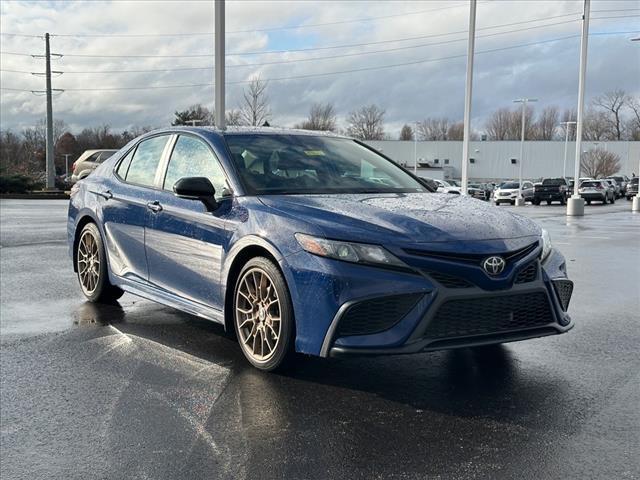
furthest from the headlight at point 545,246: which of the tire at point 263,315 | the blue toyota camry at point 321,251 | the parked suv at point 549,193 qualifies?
the parked suv at point 549,193

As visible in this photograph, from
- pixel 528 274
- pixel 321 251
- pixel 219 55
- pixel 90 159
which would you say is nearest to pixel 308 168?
pixel 321 251

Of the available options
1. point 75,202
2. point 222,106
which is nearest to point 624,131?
point 222,106

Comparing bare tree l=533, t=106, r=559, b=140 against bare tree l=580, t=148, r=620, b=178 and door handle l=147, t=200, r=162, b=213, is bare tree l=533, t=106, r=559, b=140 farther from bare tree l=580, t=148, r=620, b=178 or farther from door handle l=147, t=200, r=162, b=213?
door handle l=147, t=200, r=162, b=213

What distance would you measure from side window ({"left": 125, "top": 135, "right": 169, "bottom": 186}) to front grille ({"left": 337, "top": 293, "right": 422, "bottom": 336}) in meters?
2.68

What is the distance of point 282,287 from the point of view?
419 centimetres

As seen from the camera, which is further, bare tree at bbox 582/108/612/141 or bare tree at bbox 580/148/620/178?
bare tree at bbox 582/108/612/141

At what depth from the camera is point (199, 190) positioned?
15.7 feet

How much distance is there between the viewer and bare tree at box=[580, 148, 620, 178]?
8725cm

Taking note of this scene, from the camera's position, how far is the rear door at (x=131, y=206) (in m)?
5.75

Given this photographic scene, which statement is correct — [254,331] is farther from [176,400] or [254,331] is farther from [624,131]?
[624,131]

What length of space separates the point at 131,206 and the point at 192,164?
79 cm

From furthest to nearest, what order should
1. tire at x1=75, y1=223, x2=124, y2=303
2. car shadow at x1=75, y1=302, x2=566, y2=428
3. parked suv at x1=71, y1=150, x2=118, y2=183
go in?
parked suv at x1=71, y1=150, x2=118, y2=183
tire at x1=75, y1=223, x2=124, y2=303
car shadow at x1=75, y1=302, x2=566, y2=428

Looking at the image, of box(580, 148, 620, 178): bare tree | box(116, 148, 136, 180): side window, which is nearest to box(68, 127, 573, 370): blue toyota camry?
box(116, 148, 136, 180): side window

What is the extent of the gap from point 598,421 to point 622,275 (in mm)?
6055
